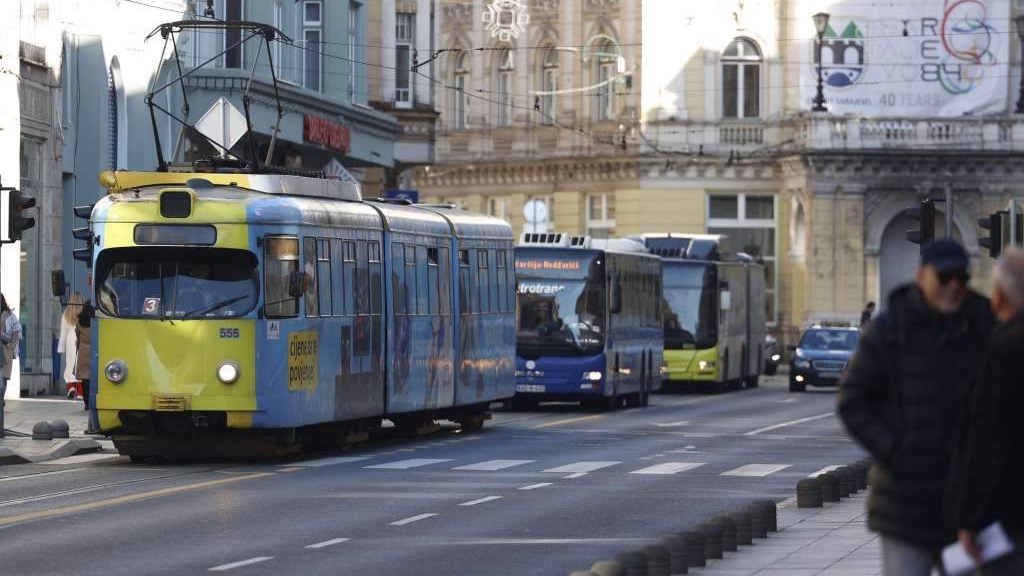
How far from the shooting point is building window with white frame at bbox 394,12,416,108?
59938mm

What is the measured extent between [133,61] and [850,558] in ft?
94.1

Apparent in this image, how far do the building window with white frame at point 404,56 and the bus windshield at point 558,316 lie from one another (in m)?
20.2

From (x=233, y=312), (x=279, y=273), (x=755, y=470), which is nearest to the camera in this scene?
(x=233, y=312)

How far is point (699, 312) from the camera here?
Result: 2032 inches

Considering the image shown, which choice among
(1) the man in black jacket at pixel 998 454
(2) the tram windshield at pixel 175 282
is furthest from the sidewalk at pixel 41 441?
(1) the man in black jacket at pixel 998 454

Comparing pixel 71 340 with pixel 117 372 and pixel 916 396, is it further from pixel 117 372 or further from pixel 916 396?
pixel 916 396

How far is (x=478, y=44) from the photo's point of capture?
7519 cm

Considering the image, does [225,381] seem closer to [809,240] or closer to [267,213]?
[267,213]

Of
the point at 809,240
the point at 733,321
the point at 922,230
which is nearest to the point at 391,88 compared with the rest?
the point at 733,321

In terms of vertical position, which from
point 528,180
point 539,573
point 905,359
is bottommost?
point 539,573

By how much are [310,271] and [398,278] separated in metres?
3.49

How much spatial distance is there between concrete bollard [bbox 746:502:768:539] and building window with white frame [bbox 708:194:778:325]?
54.7m

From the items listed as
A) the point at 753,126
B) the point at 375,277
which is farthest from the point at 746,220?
the point at 375,277

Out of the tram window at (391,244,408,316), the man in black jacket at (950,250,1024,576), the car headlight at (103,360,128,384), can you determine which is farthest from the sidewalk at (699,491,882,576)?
the tram window at (391,244,408,316)
